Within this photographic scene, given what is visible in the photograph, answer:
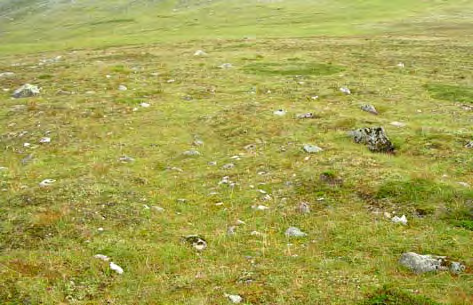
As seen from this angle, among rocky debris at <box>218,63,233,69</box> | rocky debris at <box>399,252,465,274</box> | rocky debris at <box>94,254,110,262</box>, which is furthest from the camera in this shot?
rocky debris at <box>218,63,233,69</box>

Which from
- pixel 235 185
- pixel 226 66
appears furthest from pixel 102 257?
pixel 226 66

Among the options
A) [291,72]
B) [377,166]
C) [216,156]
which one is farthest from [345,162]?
[291,72]

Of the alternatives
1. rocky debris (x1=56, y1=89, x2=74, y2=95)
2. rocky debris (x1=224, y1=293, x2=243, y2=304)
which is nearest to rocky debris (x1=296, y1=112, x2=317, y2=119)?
rocky debris (x1=224, y1=293, x2=243, y2=304)

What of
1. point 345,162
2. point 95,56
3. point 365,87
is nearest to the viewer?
point 345,162

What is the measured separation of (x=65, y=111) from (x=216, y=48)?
33.9 metres

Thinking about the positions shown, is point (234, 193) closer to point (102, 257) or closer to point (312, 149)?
point (312, 149)

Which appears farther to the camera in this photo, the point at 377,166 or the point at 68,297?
the point at 377,166

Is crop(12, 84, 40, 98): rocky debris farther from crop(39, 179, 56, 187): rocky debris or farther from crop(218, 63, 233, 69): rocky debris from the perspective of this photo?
crop(39, 179, 56, 187): rocky debris

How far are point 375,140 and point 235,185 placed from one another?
7139 mm

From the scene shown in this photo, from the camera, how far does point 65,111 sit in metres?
27.9

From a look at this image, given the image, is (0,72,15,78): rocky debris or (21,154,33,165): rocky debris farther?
(0,72,15,78): rocky debris

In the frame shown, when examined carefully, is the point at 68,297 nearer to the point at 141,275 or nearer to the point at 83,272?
the point at 83,272

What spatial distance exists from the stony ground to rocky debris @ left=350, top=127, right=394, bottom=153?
2.04 ft

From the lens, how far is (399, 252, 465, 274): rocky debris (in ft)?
Answer: 34.7
